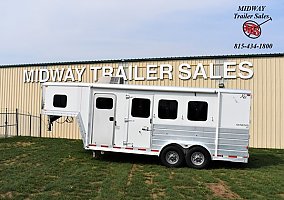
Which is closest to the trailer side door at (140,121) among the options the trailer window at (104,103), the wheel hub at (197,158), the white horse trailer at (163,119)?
the white horse trailer at (163,119)

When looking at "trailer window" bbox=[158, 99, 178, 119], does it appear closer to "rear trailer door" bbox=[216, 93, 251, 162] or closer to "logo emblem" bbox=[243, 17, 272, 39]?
"rear trailer door" bbox=[216, 93, 251, 162]

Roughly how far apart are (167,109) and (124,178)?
3.09m

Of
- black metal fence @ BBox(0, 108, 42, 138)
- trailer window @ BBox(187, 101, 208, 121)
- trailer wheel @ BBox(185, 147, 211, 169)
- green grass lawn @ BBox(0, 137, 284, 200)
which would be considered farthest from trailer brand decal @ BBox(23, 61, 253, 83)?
trailer wheel @ BBox(185, 147, 211, 169)

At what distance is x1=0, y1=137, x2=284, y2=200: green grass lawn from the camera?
7754mm

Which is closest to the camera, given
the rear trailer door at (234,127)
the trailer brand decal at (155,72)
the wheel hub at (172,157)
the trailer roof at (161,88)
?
the rear trailer door at (234,127)

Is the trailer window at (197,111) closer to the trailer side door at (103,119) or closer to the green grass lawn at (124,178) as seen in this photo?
the green grass lawn at (124,178)

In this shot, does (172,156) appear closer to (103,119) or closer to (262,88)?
(103,119)

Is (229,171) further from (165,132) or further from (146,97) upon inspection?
(146,97)

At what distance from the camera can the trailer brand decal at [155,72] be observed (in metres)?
17.7

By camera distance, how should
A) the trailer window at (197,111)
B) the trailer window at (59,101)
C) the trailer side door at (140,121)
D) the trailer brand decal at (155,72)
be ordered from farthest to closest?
the trailer brand decal at (155,72) < the trailer window at (59,101) < the trailer side door at (140,121) < the trailer window at (197,111)

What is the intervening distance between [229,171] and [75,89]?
5.75 metres

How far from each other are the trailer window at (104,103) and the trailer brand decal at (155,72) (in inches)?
221

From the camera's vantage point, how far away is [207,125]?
1119 cm

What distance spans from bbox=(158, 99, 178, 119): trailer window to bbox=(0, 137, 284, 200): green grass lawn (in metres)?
1.67
